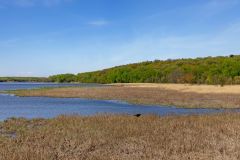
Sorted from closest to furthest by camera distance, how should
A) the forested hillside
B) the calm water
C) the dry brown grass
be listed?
the dry brown grass < the calm water < the forested hillside

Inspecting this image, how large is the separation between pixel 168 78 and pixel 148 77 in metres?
18.3

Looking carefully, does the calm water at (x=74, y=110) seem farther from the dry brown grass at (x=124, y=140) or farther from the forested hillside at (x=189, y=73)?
→ the forested hillside at (x=189, y=73)

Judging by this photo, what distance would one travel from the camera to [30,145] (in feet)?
57.2

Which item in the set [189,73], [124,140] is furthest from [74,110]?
[189,73]

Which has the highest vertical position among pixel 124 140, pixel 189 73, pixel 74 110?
pixel 189 73

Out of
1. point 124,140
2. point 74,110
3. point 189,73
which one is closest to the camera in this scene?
point 124,140

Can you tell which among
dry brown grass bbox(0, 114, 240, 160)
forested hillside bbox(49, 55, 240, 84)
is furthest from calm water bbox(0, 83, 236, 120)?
forested hillside bbox(49, 55, 240, 84)

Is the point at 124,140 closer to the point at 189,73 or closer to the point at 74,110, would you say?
the point at 74,110

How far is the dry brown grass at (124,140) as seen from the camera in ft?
50.2

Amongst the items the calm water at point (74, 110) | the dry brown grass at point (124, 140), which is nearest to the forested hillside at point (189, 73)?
the calm water at point (74, 110)

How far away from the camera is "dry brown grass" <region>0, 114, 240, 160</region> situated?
15297mm

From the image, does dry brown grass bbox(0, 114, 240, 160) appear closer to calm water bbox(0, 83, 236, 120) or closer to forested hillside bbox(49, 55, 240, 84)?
calm water bbox(0, 83, 236, 120)

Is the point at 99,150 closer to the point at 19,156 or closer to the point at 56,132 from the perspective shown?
the point at 19,156

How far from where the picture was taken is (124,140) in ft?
61.5
